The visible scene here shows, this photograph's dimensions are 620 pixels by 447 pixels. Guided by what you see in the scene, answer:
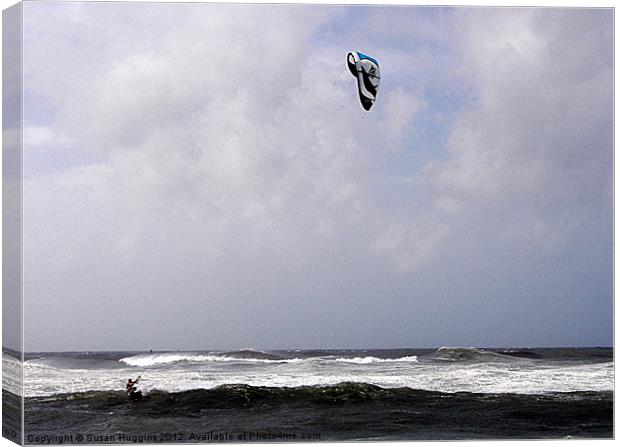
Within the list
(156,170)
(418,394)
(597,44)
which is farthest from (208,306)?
(597,44)

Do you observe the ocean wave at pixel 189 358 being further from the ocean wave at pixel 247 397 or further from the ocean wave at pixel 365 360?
the ocean wave at pixel 365 360

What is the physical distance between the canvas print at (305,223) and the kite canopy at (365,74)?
0.12 ft

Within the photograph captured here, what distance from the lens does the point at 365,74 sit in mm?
15797

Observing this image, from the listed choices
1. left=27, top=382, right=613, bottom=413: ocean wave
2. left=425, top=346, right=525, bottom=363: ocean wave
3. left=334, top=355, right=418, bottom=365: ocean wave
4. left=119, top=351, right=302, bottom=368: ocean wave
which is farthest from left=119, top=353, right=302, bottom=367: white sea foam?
left=425, top=346, right=525, bottom=363: ocean wave

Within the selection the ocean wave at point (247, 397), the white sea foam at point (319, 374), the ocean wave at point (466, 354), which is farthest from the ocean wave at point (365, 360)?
the ocean wave at point (466, 354)

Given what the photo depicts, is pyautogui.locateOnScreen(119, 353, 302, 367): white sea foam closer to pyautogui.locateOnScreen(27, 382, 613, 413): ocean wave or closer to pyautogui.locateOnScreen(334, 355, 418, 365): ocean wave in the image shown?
pyautogui.locateOnScreen(27, 382, 613, 413): ocean wave

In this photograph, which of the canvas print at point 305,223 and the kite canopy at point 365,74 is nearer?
the canvas print at point 305,223

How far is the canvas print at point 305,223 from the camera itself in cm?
1522

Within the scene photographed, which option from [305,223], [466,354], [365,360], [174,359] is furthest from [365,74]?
[174,359]

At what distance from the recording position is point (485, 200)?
16.0 metres

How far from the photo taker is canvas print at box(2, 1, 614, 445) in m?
15.2

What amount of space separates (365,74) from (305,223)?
1922 millimetres

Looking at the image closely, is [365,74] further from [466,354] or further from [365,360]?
[466,354]

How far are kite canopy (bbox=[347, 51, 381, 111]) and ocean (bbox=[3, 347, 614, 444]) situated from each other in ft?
9.92
